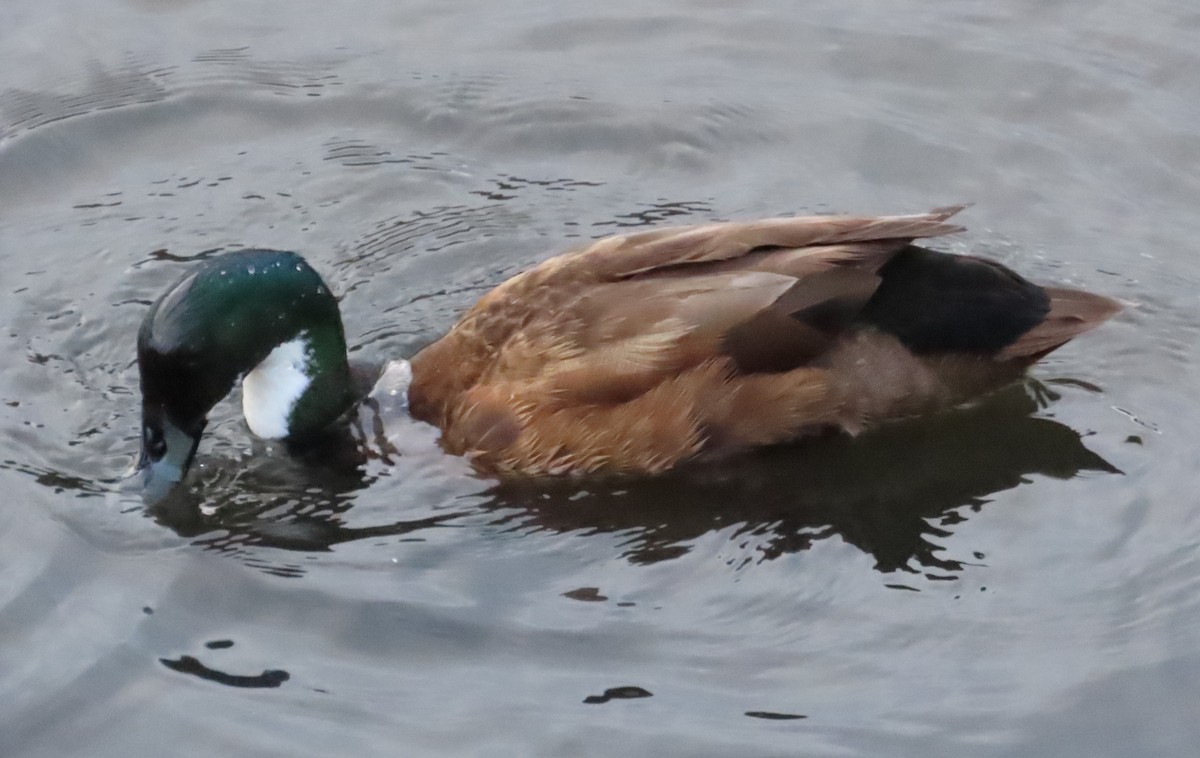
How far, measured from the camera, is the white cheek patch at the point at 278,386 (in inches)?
277

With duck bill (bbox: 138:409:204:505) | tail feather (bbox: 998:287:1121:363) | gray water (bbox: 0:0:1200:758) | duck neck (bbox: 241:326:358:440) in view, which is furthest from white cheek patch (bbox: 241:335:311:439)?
tail feather (bbox: 998:287:1121:363)

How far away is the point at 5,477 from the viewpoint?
6.76 meters

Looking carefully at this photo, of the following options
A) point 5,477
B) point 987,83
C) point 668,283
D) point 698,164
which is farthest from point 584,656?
point 987,83

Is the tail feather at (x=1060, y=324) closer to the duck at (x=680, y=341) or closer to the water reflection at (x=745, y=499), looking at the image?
the duck at (x=680, y=341)

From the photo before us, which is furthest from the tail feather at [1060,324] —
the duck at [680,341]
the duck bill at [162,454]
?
the duck bill at [162,454]

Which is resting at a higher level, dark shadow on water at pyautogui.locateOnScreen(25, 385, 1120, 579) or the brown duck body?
the brown duck body

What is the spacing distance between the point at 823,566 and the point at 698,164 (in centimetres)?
297

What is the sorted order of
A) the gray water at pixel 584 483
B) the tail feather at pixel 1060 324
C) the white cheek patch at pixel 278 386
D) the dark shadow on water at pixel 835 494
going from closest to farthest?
the gray water at pixel 584 483, the dark shadow on water at pixel 835 494, the tail feather at pixel 1060 324, the white cheek patch at pixel 278 386

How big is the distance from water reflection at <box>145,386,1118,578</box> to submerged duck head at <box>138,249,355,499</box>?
0.61ft

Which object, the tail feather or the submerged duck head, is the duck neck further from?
the tail feather

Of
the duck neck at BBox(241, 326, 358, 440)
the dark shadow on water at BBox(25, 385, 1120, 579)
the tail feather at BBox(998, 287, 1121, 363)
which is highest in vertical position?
the tail feather at BBox(998, 287, 1121, 363)

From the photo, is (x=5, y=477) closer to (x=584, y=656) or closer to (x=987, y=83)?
(x=584, y=656)

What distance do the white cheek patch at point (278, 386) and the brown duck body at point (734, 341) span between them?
645 mm

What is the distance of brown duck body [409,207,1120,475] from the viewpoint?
21.7 feet
